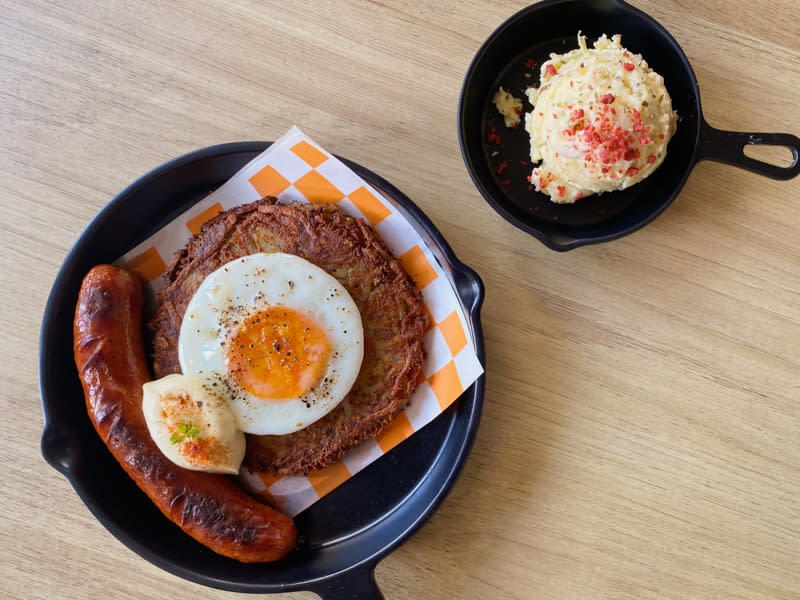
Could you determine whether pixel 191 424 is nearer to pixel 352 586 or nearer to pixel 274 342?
pixel 274 342

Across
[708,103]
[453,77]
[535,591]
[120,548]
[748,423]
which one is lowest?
[535,591]

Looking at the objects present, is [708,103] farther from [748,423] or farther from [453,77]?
[748,423]

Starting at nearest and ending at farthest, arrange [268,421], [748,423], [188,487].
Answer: [188,487] < [268,421] < [748,423]

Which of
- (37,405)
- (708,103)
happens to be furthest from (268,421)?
(708,103)

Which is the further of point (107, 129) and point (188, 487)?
point (107, 129)

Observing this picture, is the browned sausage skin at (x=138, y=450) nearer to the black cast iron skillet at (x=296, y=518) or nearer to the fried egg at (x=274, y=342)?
the black cast iron skillet at (x=296, y=518)

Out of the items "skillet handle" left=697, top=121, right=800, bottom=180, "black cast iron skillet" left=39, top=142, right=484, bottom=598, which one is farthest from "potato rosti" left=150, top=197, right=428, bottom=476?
"skillet handle" left=697, top=121, right=800, bottom=180

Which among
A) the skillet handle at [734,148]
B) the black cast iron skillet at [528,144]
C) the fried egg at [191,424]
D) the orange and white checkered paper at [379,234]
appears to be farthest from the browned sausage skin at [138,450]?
the skillet handle at [734,148]
